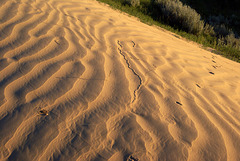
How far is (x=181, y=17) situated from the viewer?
799 centimetres

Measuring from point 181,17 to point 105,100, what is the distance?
6.81 meters

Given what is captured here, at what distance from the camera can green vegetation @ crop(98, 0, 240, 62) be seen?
698 centimetres

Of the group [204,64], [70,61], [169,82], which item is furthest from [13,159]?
[204,64]

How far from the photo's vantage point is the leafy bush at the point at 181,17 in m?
7.68

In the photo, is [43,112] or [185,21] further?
[185,21]

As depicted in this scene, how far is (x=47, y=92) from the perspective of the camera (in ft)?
6.86

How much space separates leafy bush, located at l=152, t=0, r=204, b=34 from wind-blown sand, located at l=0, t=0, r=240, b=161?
14.9ft

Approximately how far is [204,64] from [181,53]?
1.40 feet

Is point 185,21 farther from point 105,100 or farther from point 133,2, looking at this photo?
point 105,100

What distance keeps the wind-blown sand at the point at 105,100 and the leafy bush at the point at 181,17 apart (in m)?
4.54

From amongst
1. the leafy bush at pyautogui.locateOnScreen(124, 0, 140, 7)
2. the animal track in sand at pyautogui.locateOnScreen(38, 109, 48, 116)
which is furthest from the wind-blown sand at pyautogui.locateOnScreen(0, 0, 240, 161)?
the leafy bush at pyautogui.locateOnScreen(124, 0, 140, 7)

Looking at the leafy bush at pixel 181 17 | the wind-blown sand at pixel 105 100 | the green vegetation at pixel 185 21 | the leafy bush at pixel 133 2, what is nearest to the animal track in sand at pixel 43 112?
the wind-blown sand at pixel 105 100

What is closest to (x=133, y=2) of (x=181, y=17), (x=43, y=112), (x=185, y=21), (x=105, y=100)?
(x=181, y=17)

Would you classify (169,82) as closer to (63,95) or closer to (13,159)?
(63,95)
